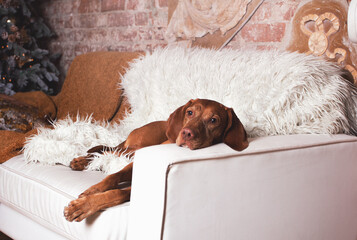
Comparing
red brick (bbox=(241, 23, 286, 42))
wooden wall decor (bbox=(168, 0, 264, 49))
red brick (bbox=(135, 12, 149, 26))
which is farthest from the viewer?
red brick (bbox=(135, 12, 149, 26))

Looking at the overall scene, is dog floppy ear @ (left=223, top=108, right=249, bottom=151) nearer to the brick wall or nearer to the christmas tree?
the brick wall

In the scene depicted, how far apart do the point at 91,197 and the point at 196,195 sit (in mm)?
389

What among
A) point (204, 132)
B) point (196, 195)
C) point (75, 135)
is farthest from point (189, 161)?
point (75, 135)

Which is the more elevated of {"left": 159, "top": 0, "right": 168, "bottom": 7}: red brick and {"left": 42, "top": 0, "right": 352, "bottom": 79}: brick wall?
{"left": 159, "top": 0, "right": 168, "bottom": 7}: red brick

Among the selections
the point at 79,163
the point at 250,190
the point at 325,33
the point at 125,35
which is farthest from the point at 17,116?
the point at 325,33

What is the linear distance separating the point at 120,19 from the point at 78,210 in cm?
235

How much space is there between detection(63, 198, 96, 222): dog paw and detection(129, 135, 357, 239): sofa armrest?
18 centimetres

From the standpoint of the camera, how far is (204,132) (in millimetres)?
1481

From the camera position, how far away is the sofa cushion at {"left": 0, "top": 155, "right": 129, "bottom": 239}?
139cm

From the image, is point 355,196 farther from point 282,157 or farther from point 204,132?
point 204,132

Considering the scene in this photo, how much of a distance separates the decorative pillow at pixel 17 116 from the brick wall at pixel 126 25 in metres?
1.06

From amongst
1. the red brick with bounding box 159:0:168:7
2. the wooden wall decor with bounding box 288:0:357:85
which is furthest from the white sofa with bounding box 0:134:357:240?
the red brick with bounding box 159:0:168:7

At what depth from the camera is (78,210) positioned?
1373mm

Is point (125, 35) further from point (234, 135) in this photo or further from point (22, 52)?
point (234, 135)
